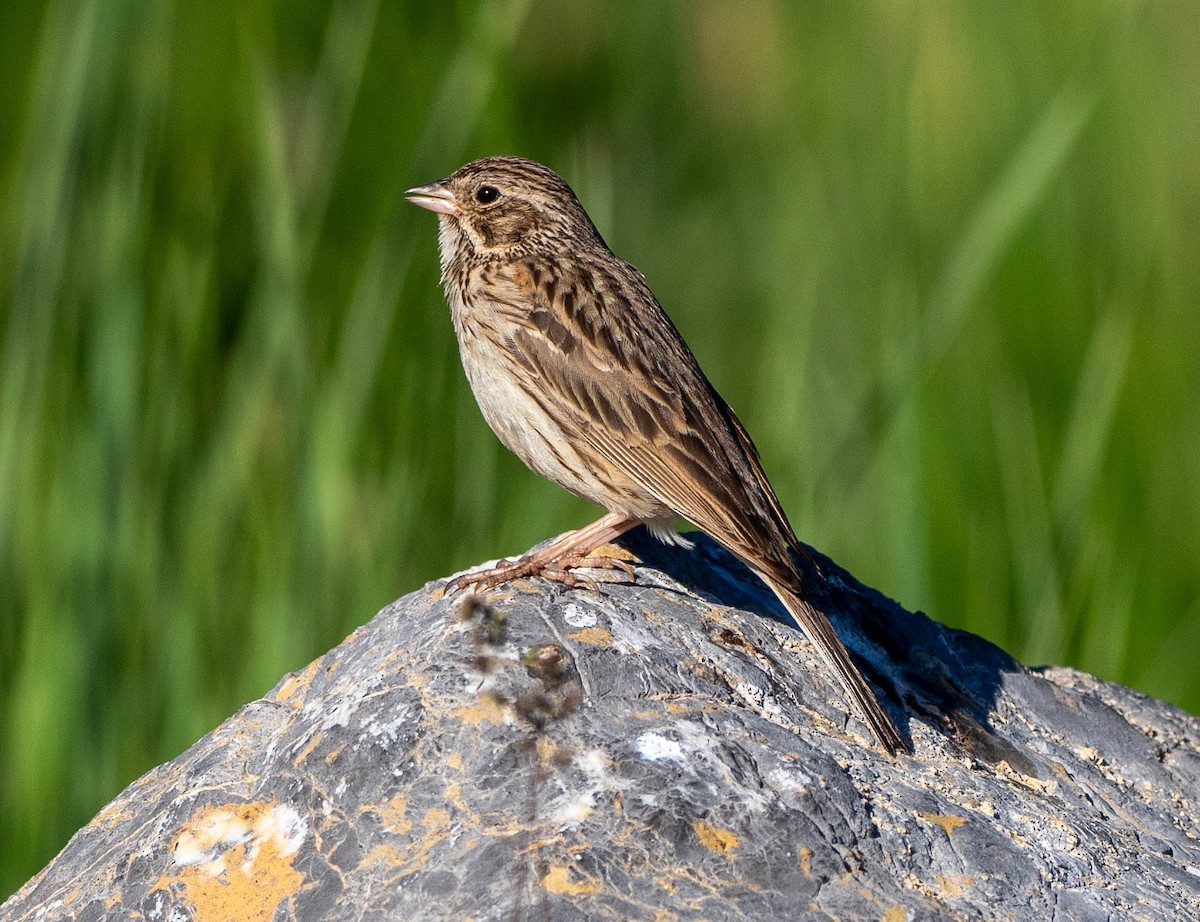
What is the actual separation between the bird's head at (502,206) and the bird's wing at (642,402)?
28cm

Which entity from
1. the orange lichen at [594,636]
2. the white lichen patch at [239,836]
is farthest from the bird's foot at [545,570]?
the white lichen patch at [239,836]

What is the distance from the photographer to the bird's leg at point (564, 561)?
371cm

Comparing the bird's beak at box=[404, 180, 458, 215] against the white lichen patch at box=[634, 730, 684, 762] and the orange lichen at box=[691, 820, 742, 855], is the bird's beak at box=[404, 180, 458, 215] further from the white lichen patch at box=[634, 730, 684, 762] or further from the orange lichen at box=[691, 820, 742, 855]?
the orange lichen at box=[691, 820, 742, 855]

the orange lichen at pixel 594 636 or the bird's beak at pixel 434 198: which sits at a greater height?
the bird's beak at pixel 434 198

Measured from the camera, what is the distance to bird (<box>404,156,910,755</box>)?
406cm

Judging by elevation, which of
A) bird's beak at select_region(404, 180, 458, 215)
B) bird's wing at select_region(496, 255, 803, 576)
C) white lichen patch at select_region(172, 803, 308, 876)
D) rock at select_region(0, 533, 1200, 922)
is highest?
bird's beak at select_region(404, 180, 458, 215)

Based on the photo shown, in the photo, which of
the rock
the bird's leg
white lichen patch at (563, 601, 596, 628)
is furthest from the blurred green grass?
white lichen patch at (563, 601, 596, 628)

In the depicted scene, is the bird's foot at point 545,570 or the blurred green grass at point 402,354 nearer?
the bird's foot at point 545,570

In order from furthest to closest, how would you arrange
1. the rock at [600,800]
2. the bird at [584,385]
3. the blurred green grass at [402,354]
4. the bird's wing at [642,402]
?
1. the blurred green grass at [402,354]
2. the bird's wing at [642,402]
3. the bird at [584,385]
4. the rock at [600,800]

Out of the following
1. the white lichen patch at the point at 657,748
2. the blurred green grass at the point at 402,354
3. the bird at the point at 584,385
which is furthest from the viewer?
the blurred green grass at the point at 402,354

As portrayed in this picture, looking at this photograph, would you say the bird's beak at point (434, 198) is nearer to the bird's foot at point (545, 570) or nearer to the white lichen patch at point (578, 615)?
the bird's foot at point (545, 570)

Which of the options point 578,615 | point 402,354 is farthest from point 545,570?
point 402,354

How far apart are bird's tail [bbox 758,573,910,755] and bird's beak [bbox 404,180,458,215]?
1.95m

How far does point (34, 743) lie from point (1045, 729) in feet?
9.52
